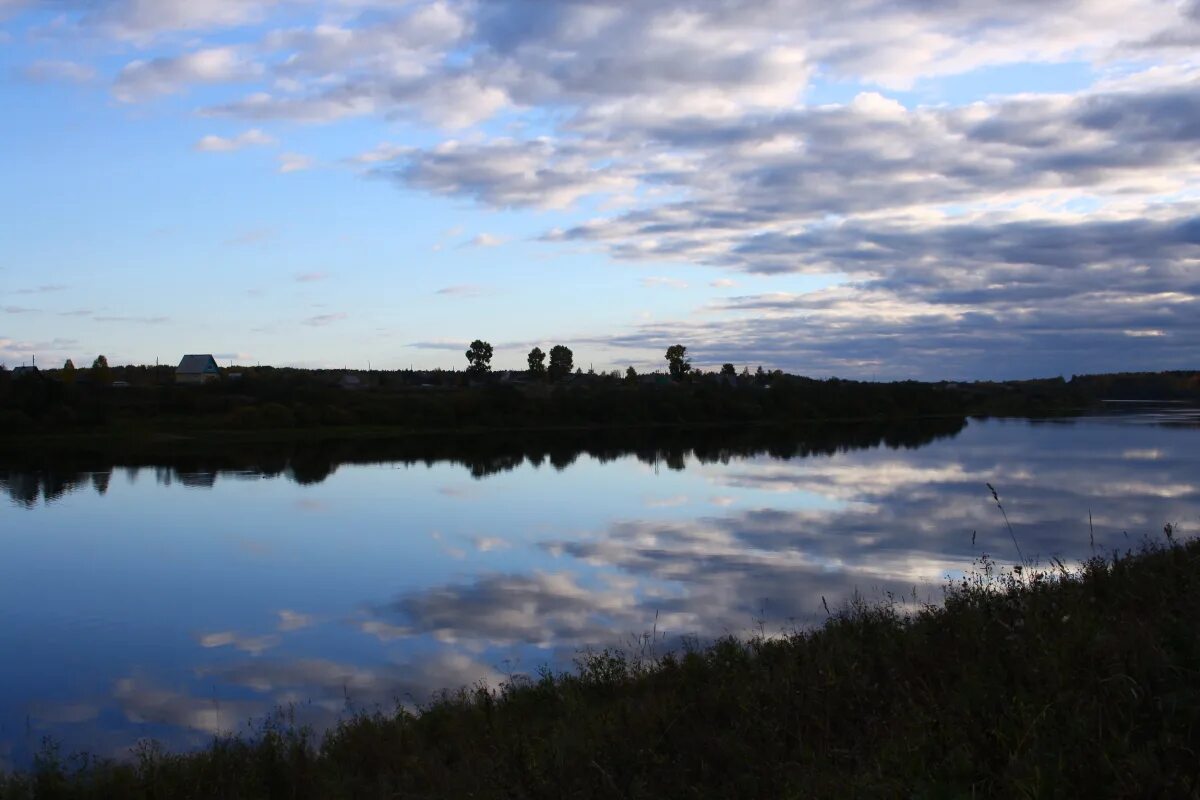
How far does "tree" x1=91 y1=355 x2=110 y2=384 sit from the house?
236 inches

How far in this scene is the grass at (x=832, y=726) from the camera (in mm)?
3609

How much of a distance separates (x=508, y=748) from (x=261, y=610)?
970 centimetres

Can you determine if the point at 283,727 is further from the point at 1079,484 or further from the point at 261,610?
the point at 1079,484

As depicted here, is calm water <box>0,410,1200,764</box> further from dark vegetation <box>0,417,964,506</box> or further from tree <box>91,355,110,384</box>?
tree <box>91,355,110,384</box>

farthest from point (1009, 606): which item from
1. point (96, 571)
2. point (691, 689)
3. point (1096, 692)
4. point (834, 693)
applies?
point (96, 571)

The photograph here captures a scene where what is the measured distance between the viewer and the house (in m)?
88.8

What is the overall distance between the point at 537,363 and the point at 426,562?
292 ft

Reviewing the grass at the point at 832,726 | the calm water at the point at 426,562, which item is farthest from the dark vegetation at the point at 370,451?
the grass at the point at 832,726

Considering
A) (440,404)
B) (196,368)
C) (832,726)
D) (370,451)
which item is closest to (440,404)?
(440,404)

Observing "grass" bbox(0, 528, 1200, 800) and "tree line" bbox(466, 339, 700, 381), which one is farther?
"tree line" bbox(466, 339, 700, 381)

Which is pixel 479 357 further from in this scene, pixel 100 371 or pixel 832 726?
pixel 832 726

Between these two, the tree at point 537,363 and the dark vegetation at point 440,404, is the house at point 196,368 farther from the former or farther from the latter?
the tree at point 537,363

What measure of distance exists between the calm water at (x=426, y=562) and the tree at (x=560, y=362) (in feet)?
221

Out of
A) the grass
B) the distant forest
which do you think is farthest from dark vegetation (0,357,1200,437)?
the grass
